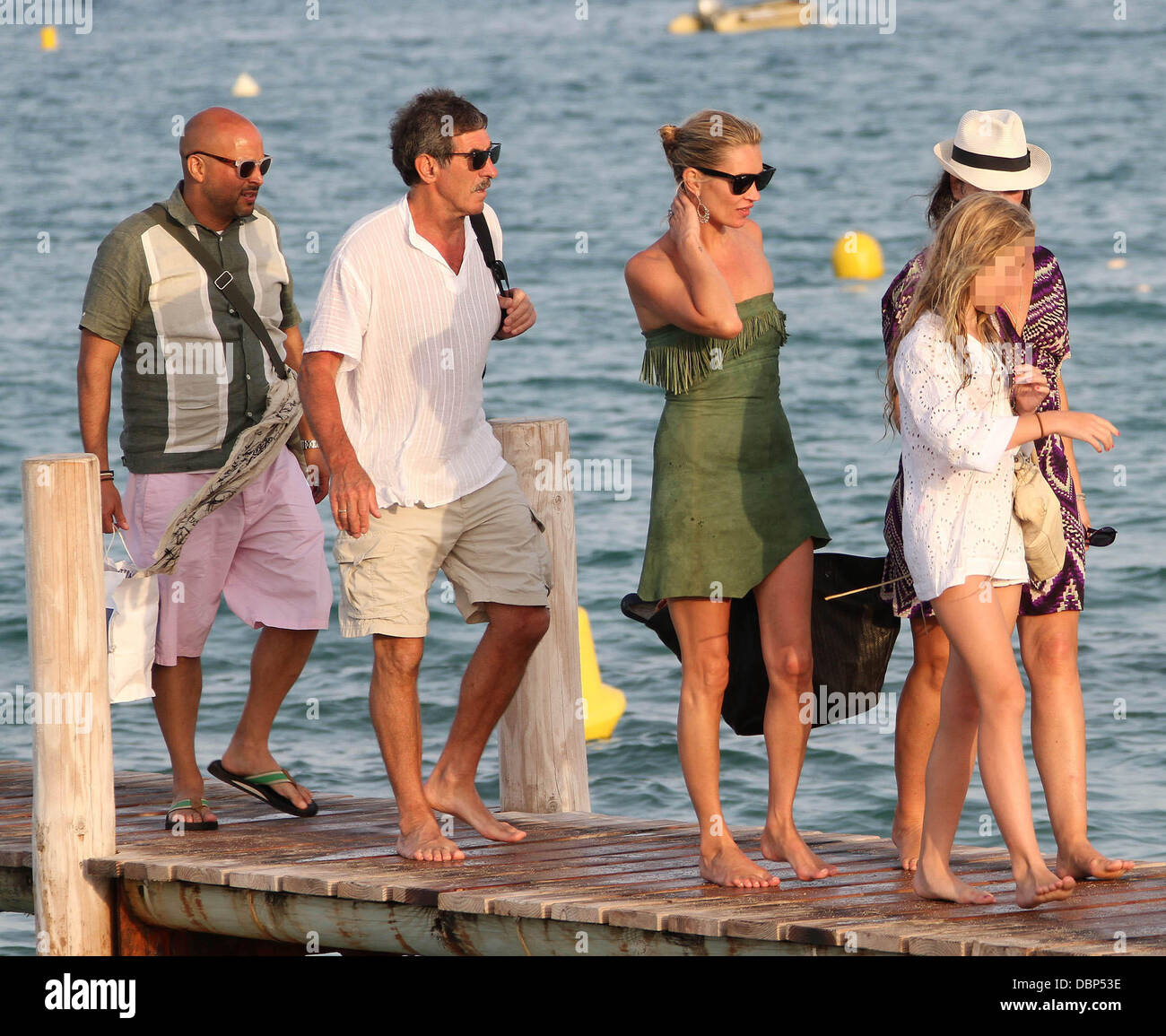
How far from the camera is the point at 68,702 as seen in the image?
5215 millimetres

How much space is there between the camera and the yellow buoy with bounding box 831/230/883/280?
2400cm

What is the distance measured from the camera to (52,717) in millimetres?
5227

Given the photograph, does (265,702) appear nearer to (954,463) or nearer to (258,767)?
(258,767)

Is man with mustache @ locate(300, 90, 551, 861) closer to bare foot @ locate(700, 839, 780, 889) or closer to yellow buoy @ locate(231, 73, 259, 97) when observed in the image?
bare foot @ locate(700, 839, 780, 889)

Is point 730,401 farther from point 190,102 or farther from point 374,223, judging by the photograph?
point 190,102

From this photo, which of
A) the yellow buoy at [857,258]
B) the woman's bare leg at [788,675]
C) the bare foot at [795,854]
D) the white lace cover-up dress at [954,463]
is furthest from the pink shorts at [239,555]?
the yellow buoy at [857,258]

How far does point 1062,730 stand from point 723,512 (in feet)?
3.14

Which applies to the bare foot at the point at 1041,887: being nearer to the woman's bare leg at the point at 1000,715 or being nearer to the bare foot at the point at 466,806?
the woman's bare leg at the point at 1000,715

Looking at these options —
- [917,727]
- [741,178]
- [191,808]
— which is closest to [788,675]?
[917,727]

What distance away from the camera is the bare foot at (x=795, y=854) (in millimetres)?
4844

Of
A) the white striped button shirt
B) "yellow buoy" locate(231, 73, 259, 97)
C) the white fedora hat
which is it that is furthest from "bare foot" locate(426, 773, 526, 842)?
"yellow buoy" locate(231, 73, 259, 97)

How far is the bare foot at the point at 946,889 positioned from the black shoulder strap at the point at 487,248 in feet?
6.19

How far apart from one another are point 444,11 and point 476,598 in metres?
49.1

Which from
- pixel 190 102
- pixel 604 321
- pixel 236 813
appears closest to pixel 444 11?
pixel 190 102
